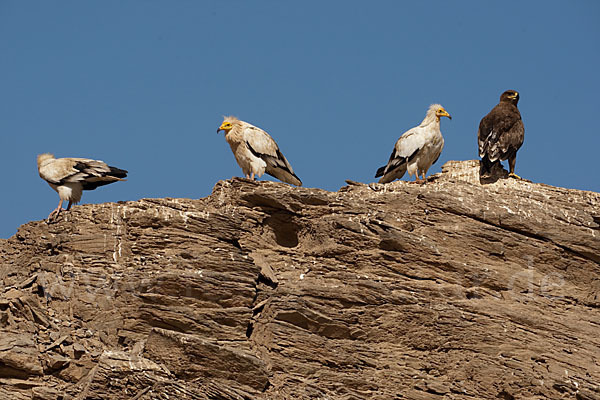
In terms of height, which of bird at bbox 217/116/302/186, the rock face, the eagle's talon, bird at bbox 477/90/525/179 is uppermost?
bird at bbox 477/90/525/179

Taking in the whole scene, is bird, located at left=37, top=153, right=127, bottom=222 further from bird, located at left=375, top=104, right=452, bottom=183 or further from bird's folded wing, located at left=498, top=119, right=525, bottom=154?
bird's folded wing, located at left=498, top=119, right=525, bottom=154

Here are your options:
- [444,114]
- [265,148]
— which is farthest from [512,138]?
[265,148]

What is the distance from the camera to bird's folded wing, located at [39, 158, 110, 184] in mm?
21312

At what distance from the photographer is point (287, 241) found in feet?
70.8

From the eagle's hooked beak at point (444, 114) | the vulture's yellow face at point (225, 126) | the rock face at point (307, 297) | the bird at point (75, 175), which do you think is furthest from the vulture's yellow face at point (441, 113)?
the bird at point (75, 175)

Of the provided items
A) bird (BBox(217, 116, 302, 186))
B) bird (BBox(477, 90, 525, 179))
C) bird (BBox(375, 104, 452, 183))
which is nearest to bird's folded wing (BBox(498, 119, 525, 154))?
bird (BBox(477, 90, 525, 179))

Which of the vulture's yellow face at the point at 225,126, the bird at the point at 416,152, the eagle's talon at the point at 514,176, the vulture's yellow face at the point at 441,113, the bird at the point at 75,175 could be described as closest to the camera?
the bird at the point at 75,175

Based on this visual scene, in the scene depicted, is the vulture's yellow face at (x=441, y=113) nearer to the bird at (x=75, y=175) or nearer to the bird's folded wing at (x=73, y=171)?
the bird at (x=75, y=175)

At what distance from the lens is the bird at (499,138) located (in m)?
23.5

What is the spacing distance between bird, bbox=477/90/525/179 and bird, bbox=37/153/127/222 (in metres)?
8.31

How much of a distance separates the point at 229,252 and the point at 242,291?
94cm

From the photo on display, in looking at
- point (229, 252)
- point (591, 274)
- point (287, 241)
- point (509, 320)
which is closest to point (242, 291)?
point (229, 252)

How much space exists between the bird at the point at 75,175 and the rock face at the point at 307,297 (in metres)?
0.76

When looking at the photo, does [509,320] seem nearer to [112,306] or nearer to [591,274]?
[591,274]
